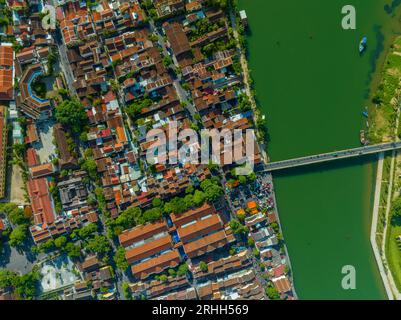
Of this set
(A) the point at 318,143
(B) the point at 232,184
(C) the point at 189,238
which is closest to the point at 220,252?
(C) the point at 189,238

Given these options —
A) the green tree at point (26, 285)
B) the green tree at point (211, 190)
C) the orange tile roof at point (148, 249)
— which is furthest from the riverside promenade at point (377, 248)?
the green tree at point (26, 285)

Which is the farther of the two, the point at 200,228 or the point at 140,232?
the point at 140,232

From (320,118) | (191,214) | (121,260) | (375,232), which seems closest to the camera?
(191,214)

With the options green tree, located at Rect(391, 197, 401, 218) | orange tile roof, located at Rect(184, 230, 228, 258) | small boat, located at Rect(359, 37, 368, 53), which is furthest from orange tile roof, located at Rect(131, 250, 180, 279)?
small boat, located at Rect(359, 37, 368, 53)

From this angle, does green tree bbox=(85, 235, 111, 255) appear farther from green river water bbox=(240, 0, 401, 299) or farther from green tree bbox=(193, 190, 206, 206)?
green river water bbox=(240, 0, 401, 299)

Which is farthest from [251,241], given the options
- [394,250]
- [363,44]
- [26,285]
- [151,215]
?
[26,285]

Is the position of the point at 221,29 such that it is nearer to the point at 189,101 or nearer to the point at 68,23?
the point at 189,101

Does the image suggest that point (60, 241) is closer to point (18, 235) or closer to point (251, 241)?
point (18, 235)

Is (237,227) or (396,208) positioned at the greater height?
(237,227)
